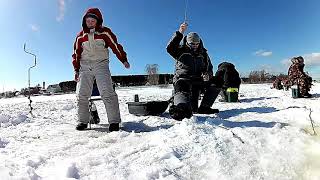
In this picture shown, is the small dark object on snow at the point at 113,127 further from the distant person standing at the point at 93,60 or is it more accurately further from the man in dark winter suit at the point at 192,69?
the man in dark winter suit at the point at 192,69

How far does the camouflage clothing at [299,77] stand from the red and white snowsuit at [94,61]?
21.1ft

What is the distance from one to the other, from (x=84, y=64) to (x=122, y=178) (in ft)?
8.69

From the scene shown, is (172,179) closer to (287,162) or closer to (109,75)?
(287,162)

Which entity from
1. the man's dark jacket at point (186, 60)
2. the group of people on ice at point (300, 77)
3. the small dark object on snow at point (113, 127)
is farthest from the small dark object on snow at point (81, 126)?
the group of people on ice at point (300, 77)

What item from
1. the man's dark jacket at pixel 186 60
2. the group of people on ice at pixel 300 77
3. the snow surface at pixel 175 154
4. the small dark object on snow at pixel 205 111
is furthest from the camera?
the group of people on ice at pixel 300 77

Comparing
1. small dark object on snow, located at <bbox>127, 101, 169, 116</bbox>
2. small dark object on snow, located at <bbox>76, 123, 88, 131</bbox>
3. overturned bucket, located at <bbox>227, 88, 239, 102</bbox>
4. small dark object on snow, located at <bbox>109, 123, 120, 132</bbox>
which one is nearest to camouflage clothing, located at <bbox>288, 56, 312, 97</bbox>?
overturned bucket, located at <bbox>227, 88, 239, 102</bbox>

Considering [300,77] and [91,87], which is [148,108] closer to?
[91,87]

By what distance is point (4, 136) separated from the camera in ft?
14.1

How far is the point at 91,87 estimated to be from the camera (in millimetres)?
4895

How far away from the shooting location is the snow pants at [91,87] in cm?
465

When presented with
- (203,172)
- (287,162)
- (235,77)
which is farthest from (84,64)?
(235,77)

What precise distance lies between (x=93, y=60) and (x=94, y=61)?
2 cm

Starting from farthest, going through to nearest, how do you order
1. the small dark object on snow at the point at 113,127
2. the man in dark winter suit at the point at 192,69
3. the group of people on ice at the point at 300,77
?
the group of people on ice at the point at 300,77
the man in dark winter suit at the point at 192,69
the small dark object on snow at the point at 113,127

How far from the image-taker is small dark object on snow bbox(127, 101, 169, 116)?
5678 millimetres
